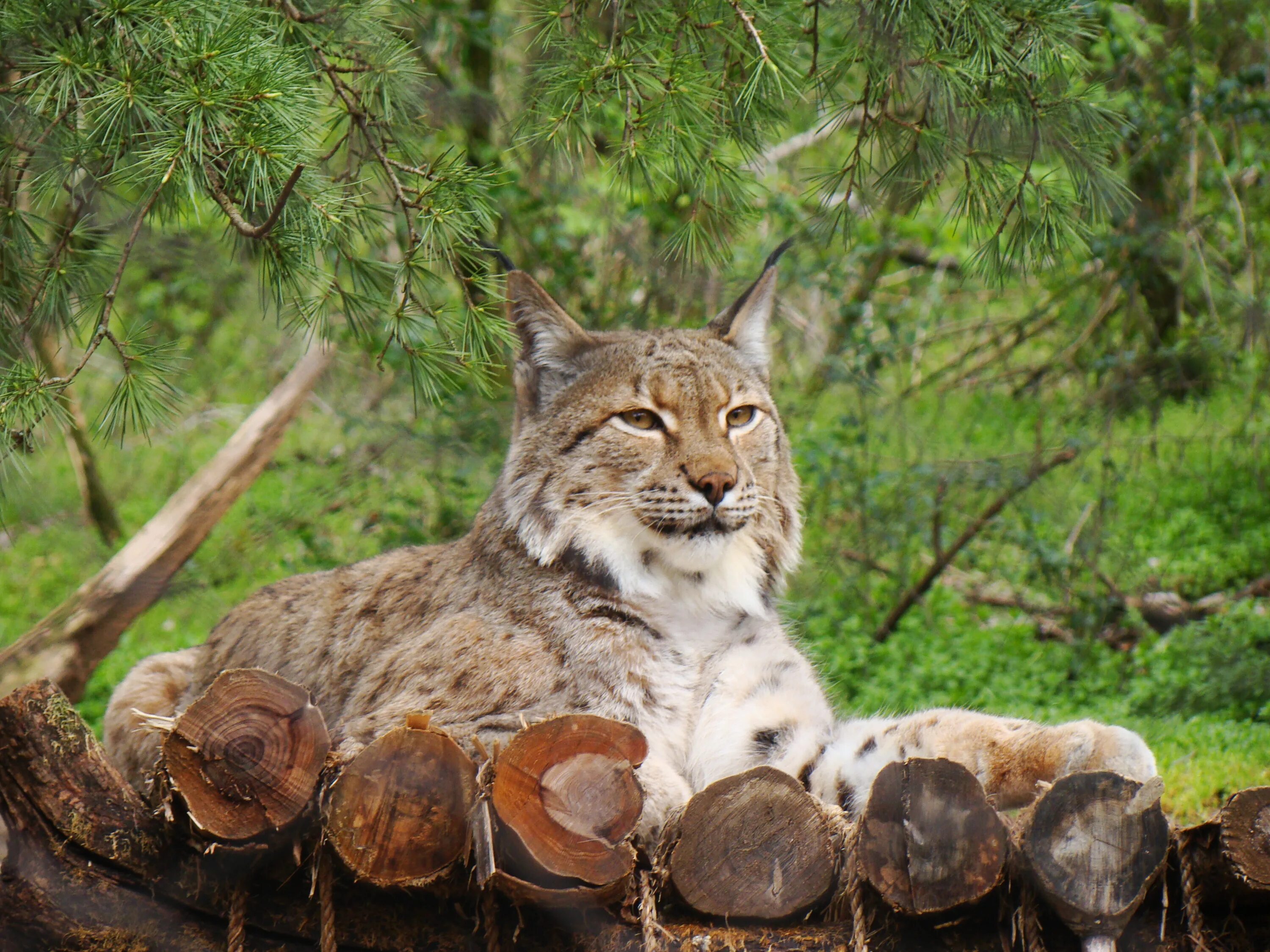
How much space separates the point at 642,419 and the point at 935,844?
183 cm

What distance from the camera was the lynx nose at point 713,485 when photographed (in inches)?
152

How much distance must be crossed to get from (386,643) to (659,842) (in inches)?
59.3

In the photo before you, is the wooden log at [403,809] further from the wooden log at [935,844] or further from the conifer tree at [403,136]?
the conifer tree at [403,136]

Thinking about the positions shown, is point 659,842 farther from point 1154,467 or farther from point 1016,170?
point 1154,467

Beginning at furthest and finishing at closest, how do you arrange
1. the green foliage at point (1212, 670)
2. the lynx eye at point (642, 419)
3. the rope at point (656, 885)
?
1. the green foliage at point (1212, 670)
2. the lynx eye at point (642, 419)
3. the rope at point (656, 885)

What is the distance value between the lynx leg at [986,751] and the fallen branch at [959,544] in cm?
321

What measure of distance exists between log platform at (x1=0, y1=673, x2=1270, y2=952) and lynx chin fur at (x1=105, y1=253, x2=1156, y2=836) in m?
0.41

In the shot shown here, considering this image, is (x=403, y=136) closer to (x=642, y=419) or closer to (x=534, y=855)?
(x=642, y=419)

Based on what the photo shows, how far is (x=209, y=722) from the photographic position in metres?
2.74

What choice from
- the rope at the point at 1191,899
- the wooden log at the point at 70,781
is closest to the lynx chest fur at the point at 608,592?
the wooden log at the point at 70,781

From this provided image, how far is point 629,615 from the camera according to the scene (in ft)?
12.9

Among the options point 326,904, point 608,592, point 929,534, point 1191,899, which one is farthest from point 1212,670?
point 326,904

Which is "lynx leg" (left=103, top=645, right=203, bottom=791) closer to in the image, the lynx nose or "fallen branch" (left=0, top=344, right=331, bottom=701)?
"fallen branch" (left=0, top=344, right=331, bottom=701)

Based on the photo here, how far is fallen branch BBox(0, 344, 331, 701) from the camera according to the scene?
561 cm
